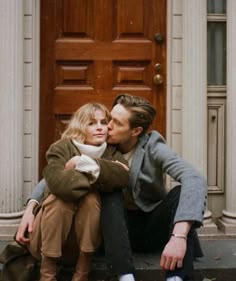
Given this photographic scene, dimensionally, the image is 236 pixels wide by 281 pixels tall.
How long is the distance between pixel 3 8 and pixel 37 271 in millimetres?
2176

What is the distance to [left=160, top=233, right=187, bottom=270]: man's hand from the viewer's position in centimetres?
318

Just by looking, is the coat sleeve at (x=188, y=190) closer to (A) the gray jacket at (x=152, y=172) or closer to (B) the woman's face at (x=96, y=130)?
(A) the gray jacket at (x=152, y=172)

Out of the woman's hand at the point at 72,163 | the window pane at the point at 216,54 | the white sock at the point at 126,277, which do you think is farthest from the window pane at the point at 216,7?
the white sock at the point at 126,277

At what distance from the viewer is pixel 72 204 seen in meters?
3.41

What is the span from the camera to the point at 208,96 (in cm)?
494

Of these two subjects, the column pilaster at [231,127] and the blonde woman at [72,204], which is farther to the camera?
the column pilaster at [231,127]

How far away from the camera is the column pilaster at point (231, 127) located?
479 cm

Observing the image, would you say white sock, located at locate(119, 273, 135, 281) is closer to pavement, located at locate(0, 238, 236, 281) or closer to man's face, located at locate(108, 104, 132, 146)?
pavement, located at locate(0, 238, 236, 281)

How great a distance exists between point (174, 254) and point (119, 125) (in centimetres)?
98

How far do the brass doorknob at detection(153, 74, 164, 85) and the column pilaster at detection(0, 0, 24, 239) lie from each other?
1.16 m

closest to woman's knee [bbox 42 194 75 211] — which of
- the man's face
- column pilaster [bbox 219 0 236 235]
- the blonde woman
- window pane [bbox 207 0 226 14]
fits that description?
the blonde woman

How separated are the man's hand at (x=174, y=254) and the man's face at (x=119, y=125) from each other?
0.85m

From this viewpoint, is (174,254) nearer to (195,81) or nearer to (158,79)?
(195,81)

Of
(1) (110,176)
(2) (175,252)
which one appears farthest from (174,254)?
(1) (110,176)
